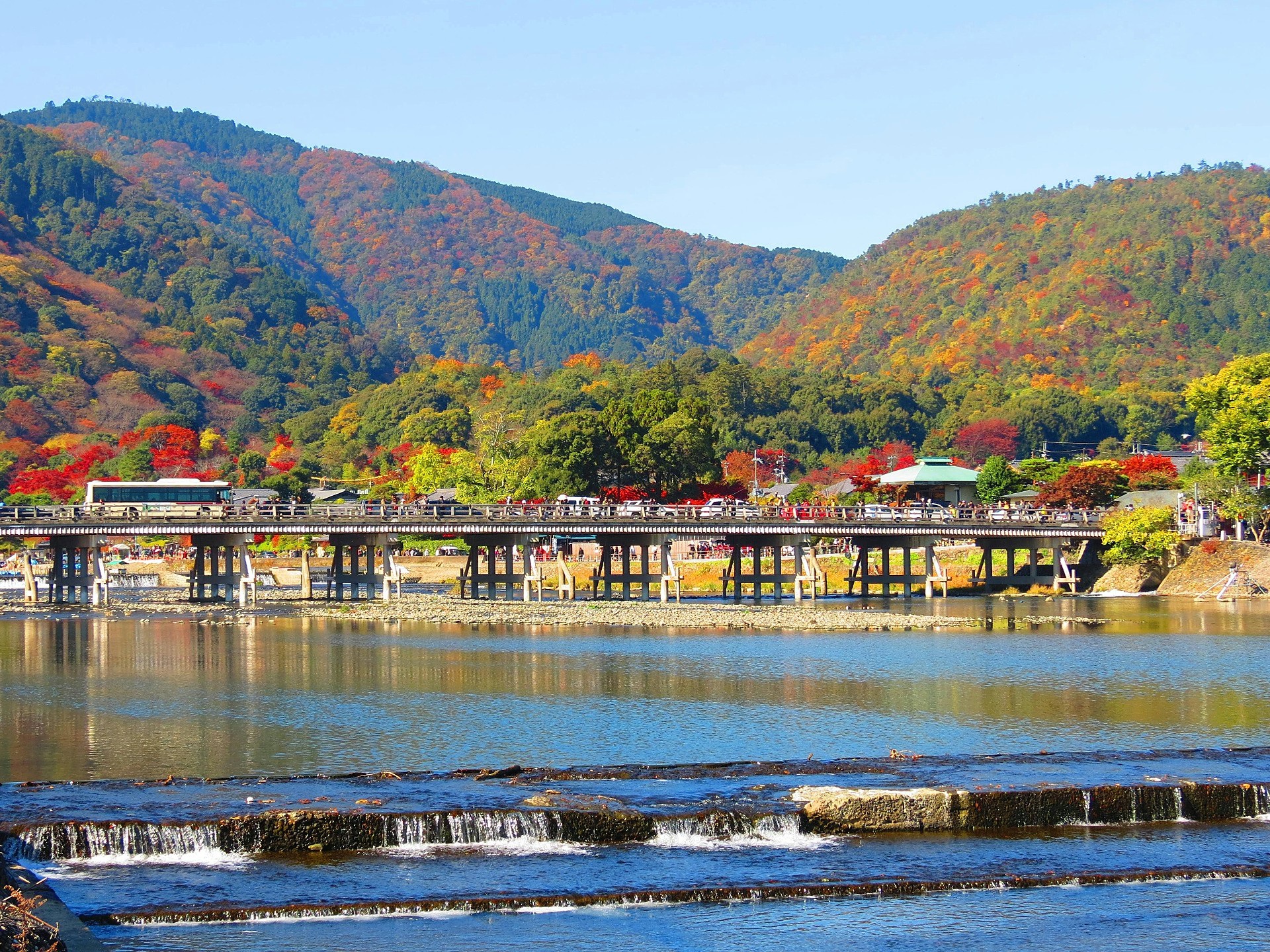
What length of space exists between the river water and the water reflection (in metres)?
0.18

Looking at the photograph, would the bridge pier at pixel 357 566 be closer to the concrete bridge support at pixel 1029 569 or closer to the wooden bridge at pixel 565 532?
the wooden bridge at pixel 565 532

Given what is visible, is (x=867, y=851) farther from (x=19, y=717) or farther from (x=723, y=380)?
(x=723, y=380)

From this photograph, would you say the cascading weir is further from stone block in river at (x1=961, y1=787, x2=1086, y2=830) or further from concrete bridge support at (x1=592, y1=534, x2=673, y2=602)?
concrete bridge support at (x1=592, y1=534, x2=673, y2=602)

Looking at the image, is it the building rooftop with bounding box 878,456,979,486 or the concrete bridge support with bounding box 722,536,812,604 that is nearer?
the concrete bridge support with bounding box 722,536,812,604

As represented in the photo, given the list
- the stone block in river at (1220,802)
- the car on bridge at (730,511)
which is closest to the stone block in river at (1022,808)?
the stone block in river at (1220,802)

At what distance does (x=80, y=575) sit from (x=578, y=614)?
36.0 m

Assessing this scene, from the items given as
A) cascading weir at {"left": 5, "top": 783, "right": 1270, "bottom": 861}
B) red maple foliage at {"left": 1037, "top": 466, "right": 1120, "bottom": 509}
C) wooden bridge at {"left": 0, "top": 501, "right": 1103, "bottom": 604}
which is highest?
red maple foliage at {"left": 1037, "top": 466, "right": 1120, "bottom": 509}

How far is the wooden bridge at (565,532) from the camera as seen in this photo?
3091 inches

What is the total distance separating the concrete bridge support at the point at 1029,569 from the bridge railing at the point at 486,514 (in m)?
1.46

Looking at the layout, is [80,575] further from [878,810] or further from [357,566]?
[878,810]

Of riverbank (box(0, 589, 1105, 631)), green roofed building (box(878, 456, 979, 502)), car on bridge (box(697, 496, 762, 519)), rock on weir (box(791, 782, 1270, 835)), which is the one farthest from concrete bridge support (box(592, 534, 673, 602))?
rock on weir (box(791, 782, 1270, 835))

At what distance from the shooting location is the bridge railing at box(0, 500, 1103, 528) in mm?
78812

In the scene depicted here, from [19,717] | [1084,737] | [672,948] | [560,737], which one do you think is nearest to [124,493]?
[19,717]

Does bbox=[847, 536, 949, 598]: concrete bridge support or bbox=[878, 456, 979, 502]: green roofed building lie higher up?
bbox=[878, 456, 979, 502]: green roofed building
